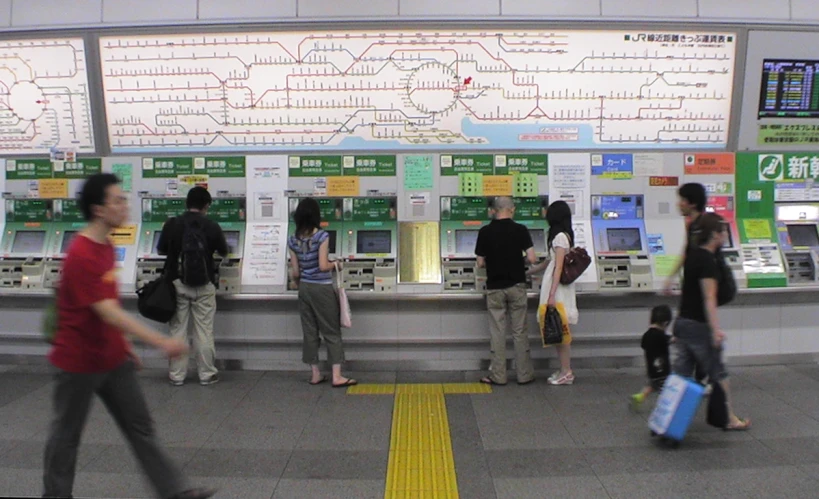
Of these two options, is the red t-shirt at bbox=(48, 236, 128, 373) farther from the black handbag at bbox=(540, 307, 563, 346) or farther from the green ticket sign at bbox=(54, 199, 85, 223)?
the green ticket sign at bbox=(54, 199, 85, 223)

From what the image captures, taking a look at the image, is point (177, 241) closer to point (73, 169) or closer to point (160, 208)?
point (160, 208)

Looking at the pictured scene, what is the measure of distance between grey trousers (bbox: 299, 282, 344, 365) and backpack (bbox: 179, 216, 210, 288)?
2.94 ft

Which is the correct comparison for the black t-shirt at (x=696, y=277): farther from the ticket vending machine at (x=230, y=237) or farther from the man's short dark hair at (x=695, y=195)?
the ticket vending machine at (x=230, y=237)

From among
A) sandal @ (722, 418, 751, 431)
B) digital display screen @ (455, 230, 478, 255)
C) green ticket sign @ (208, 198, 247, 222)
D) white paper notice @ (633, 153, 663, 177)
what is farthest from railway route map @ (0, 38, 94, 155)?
sandal @ (722, 418, 751, 431)

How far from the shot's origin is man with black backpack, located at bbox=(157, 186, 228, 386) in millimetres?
5719

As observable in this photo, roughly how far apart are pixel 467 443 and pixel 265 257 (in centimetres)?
286

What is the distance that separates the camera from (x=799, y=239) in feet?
21.6

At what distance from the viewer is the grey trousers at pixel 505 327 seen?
5824 millimetres

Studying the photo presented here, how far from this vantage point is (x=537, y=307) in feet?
21.0

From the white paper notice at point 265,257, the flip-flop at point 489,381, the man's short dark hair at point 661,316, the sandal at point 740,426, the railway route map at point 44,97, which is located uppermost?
the railway route map at point 44,97

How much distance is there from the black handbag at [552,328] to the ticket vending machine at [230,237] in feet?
9.70

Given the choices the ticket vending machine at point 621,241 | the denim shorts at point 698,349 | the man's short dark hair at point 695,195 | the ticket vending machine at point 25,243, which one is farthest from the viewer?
the ticket vending machine at point 25,243

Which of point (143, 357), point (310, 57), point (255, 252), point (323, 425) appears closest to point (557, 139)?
point (310, 57)

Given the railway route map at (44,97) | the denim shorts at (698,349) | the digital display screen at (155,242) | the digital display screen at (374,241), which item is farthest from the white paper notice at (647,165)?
the railway route map at (44,97)
